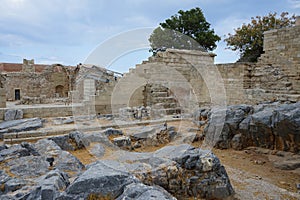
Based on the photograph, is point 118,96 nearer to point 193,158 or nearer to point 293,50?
point 193,158

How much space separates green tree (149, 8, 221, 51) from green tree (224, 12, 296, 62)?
13.1 feet

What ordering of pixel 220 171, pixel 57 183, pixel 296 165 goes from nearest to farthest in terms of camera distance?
pixel 57 183, pixel 220 171, pixel 296 165

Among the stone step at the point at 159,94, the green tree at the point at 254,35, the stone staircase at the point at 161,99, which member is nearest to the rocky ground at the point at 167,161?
the stone staircase at the point at 161,99

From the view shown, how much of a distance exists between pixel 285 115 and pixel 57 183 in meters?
4.91

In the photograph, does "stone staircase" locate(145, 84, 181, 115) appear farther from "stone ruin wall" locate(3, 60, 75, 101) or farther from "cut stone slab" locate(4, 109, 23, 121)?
"stone ruin wall" locate(3, 60, 75, 101)

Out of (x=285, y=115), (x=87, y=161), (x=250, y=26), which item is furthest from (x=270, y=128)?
(x=250, y=26)

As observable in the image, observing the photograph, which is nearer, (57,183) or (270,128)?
(57,183)

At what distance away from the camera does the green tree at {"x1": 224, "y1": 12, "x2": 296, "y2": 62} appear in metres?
17.3

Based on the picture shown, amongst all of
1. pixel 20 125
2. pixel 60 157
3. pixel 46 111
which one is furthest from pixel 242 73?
pixel 20 125

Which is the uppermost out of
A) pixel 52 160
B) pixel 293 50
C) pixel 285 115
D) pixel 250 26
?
pixel 250 26

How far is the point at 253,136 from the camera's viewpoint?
5.62m

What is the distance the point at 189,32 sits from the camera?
2389 cm

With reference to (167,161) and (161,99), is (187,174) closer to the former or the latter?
(167,161)

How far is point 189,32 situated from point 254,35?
304 inches
